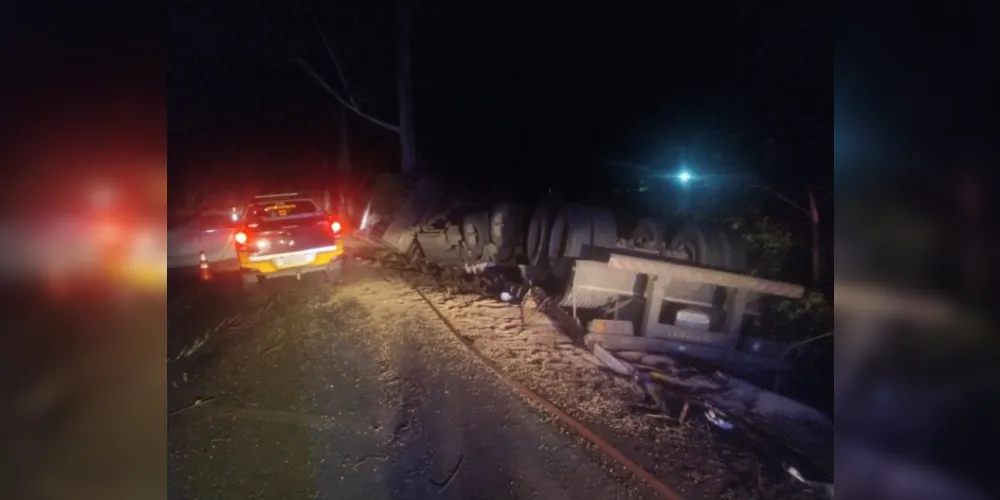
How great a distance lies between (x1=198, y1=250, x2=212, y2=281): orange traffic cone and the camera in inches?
368

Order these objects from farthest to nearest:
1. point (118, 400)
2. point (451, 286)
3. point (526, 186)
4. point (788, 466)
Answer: point (526, 186), point (451, 286), point (788, 466), point (118, 400)

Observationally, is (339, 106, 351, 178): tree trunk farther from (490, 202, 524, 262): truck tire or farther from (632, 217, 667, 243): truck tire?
(632, 217, 667, 243): truck tire

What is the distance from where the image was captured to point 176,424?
14.8 ft

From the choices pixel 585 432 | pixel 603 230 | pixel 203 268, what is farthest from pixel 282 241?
pixel 585 432

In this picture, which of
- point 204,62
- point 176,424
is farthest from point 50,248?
point 204,62

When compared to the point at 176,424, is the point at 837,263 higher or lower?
higher

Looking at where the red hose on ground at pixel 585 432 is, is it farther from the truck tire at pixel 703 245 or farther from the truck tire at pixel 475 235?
the truck tire at pixel 475 235

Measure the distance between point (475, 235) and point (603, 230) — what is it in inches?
120

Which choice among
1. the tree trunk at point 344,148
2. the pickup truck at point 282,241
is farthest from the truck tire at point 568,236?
the tree trunk at point 344,148

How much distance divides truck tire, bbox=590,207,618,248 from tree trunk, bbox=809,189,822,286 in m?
2.18

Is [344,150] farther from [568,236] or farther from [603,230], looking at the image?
[603,230]

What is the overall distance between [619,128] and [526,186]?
210 cm

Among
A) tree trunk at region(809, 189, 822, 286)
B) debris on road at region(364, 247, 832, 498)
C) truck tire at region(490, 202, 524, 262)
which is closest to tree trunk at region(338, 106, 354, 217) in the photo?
truck tire at region(490, 202, 524, 262)

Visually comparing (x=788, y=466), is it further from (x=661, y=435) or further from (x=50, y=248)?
(x=50, y=248)
